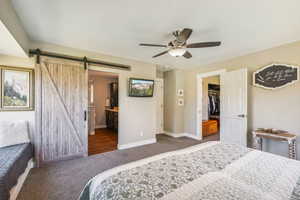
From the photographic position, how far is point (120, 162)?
121 inches

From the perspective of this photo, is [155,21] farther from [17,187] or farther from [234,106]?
[17,187]

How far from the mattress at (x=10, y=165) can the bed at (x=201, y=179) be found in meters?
0.96

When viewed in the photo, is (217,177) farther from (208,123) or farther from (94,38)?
(208,123)

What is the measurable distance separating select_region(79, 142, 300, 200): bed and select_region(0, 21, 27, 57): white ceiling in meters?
2.16

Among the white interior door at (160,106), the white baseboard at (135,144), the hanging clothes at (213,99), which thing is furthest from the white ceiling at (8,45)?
the hanging clothes at (213,99)

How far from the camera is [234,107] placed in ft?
11.7

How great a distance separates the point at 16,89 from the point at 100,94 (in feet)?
13.2

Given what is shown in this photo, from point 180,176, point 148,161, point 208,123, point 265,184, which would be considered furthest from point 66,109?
point 208,123

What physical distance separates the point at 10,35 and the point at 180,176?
2749mm

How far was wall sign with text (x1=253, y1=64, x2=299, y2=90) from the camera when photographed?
2.89 m

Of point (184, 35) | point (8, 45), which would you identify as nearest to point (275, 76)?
point (184, 35)

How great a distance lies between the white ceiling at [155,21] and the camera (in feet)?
6.00

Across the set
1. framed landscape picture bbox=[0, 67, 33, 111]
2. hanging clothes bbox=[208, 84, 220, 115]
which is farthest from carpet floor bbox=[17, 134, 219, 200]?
hanging clothes bbox=[208, 84, 220, 115]

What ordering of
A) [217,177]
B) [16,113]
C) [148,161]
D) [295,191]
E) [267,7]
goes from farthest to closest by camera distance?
[16,113], [267,7], [148,161], [217,177], [295,191]
